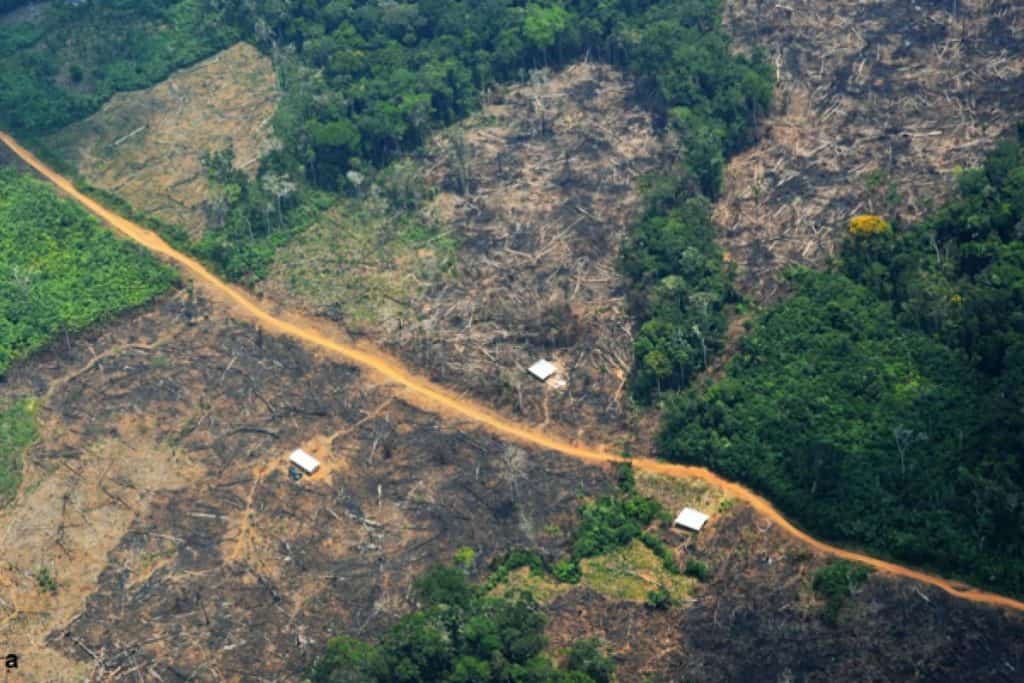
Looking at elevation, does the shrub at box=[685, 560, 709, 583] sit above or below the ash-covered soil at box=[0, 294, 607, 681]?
above

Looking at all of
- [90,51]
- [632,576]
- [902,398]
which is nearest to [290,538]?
[632,576]

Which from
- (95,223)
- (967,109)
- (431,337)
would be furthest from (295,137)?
(967,109)

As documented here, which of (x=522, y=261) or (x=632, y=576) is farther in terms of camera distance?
(x=522, y=261)

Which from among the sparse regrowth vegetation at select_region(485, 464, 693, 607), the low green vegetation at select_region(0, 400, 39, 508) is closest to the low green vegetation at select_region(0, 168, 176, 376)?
the low green vegetation at select_region(0, 400, 39, 508)

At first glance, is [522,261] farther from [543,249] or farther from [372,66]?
[372,66]

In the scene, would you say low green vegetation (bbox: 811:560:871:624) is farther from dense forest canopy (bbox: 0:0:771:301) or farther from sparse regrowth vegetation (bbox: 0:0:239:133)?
sparse regrowth vegetation (bbox: 0:0:239:133)

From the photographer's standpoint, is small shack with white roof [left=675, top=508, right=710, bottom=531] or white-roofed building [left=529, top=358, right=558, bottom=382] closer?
small shack with white roof [left=675, top=508, right=710, bottom=531]

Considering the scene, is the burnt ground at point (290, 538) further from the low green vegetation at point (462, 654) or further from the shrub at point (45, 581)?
the low green vegetation at point (462, 654)
